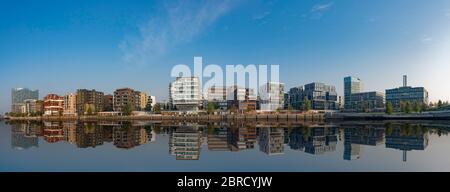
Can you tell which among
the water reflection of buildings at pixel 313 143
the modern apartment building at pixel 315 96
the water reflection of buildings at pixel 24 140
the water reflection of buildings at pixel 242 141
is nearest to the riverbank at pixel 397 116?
the modern apartment building at pixel 315 96

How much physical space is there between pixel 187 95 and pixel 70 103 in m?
29.9

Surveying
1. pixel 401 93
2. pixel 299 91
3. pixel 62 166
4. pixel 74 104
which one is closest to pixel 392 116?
pixel 401 93

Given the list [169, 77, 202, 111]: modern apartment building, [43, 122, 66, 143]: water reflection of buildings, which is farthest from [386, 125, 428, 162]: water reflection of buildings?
[169, 77, 202, 111]: modern apartment building

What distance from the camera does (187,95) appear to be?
6388 cm

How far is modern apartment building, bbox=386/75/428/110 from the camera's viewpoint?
6425 cm

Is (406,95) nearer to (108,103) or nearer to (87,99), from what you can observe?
(108,103)

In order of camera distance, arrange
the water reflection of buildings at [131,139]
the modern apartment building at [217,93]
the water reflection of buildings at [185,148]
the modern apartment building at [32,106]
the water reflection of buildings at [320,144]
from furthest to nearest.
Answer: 1. the modern apartment building at [32,106]
2. the modern apartment building at [217,93]
3. the water reflection of buildings at [131,139]
4. the water reflection of buildings at [320,144]
5. the water reflection of buildings at [185,148]

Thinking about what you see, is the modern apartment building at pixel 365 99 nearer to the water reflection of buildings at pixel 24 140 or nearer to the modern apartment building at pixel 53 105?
the modern apartment building at pixel 53 105

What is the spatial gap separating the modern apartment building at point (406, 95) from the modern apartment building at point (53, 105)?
73.6 meters

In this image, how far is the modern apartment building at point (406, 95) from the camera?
64.2m

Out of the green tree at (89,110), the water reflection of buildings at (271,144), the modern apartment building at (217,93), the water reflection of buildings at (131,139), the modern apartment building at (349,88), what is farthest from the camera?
the modern apartment building at (349,88)

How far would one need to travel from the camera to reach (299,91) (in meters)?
78.6
